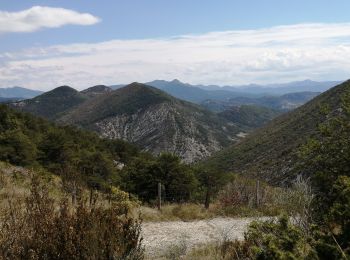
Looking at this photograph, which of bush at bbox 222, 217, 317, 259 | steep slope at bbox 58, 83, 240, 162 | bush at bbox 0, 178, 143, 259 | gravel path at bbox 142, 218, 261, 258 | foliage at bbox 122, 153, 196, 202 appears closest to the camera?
bush at bbox 222, 217, 317, 259

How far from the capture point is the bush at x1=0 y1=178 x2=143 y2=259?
5.36 meters

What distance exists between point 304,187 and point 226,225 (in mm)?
6130

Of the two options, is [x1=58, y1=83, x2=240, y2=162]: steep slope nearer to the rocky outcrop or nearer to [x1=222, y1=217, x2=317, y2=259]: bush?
the rocky outcrop

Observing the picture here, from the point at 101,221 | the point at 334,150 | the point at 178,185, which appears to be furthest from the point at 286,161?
the point at 101,221

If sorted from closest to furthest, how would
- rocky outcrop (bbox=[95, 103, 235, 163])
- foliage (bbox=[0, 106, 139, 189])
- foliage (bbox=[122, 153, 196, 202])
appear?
foliage (bbox=[122, 153, 196, 202]) → foliage (bbox=[0, 106, 139, 189]) → rocky outcrop (bbox=[95, 103, 235, 163])

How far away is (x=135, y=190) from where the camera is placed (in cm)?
2625

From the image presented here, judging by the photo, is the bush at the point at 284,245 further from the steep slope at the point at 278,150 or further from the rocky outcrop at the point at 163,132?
the rocky outcrop at the point at 163,132

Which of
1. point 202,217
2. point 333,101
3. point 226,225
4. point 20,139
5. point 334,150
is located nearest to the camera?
point 334,150

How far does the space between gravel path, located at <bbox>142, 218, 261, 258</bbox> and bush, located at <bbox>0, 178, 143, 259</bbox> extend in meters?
3.15

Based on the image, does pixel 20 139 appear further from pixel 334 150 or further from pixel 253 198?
pixel 334 150

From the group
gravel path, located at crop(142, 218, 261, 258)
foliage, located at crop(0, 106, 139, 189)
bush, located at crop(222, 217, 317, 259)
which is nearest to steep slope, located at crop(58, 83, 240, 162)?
foliage, located at crop(0, 106, 139, 189)

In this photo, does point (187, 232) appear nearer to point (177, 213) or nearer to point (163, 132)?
point (177, 213)

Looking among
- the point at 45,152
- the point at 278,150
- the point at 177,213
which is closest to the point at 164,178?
the point at 177,213

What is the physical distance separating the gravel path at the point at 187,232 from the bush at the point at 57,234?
3.15 metres
